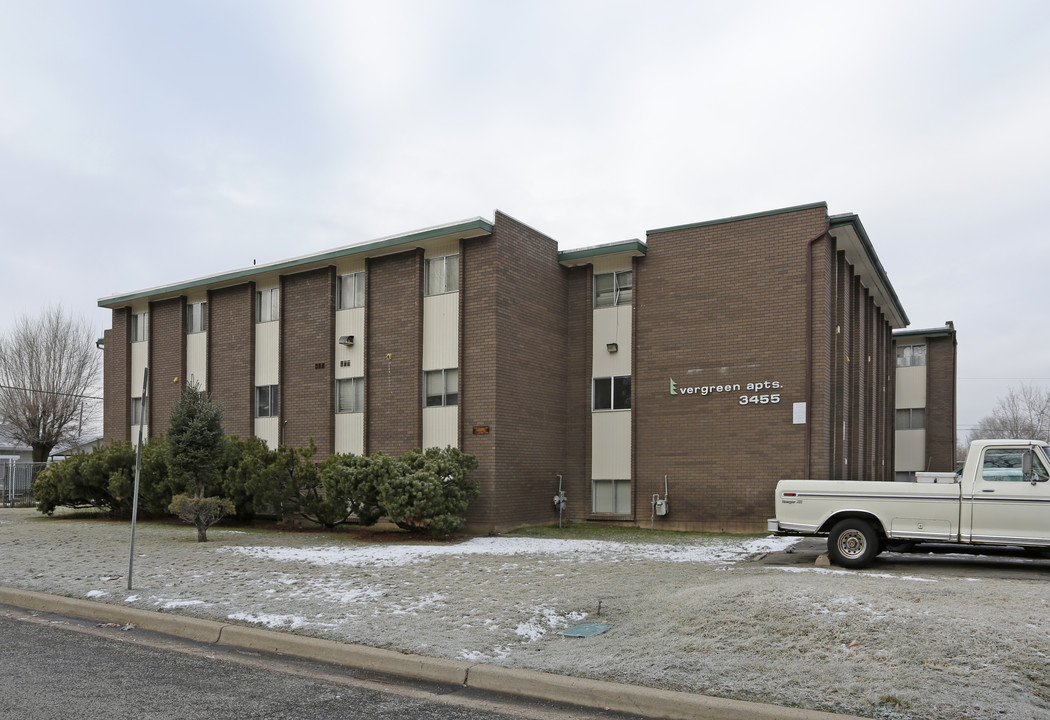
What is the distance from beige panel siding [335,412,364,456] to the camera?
2175 cm

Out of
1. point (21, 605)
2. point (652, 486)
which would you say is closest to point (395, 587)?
point (21, 605)

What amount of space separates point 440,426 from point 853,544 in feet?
34.0

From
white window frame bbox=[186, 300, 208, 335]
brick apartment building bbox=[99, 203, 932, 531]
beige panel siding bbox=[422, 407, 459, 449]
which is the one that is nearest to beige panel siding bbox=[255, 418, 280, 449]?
brick apartment building bbox=[99, 203, 932, 531]

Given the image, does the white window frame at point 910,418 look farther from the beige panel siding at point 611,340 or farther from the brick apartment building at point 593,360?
the beige panel siding at point 611,340

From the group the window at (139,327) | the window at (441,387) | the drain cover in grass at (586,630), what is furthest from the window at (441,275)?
the drain cover in grass at (586,630)

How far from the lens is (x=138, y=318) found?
1108 inches

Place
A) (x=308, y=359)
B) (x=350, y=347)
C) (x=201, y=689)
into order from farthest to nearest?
(x=308, y=359), (x=350, y=347), (x=201, y=689)

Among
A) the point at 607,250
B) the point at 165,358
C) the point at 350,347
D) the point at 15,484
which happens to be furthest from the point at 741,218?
the point at 15,484

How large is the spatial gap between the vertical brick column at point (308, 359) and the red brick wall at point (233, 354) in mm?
1394

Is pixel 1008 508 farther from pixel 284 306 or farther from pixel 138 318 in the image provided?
pixel 138 318

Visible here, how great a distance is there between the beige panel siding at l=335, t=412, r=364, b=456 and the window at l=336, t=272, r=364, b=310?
2.94m

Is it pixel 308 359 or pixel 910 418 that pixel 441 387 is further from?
pixel 910 418

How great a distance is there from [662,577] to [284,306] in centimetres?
1577

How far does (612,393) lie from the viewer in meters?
21.4
